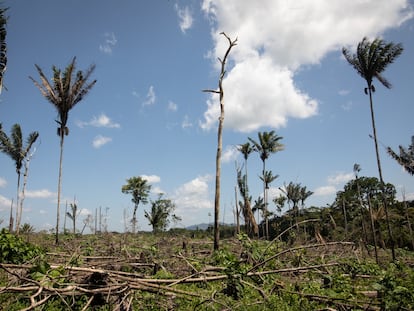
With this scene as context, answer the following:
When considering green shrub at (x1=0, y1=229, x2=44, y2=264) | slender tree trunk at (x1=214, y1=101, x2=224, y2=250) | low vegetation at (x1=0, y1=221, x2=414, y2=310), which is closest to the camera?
low vegetation at (x1=0, y1=221, x2=414, y2=310)

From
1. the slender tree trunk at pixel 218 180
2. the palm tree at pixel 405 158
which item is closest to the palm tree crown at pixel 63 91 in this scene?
the slender tree trunk at pixel 218 180

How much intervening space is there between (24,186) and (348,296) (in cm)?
2299

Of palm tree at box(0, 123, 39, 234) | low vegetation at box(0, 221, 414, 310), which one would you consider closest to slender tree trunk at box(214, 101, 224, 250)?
low vegetation at box(0, 221, 414, 310)

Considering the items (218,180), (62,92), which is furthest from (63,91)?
(218,180)

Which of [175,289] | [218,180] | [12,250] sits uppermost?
[218,180]

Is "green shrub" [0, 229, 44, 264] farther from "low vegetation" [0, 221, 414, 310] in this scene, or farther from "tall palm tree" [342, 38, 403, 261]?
"tall palm tree" [342, 38, 403, 261]

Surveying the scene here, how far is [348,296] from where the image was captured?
12.4 ft

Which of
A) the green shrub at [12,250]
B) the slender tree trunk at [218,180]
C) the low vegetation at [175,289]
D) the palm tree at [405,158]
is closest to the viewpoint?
the low vegetation at [175,289]

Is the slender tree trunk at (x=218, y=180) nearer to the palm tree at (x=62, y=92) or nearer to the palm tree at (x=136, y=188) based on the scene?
the palm tree at (x=62, y=92)

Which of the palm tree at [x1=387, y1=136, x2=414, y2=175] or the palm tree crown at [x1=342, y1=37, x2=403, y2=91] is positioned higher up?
the palm tree crown at [x1=342, y1=37, x2=403, y2=91]

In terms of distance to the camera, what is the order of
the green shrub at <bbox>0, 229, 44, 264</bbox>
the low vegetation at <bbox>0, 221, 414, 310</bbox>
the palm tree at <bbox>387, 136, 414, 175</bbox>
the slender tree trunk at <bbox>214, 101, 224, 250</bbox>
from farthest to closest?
the palm tree at <bbox>387, 136, 414, 175</bbox> → the slender tree trunk at <bbox>214, 101, 224, 250</bbox> → the green shrub at <bbox>0, 229, 44, 264</bbox> → the low vegetation at <bbox>0, 221, 414, 310</bbox>

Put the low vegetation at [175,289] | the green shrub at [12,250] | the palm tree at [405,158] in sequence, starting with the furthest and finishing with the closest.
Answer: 1. the palm tree at [405,158]
2. the green shrub at [12,250]
3. the low vegetation at [175,289]

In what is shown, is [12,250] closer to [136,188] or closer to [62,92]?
[62,92]

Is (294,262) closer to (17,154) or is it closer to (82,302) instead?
(82,302)
